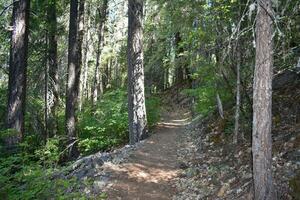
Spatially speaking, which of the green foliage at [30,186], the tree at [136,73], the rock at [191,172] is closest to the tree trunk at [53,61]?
the tree at [136,73]

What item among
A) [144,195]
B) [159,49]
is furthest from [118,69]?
[144,195]

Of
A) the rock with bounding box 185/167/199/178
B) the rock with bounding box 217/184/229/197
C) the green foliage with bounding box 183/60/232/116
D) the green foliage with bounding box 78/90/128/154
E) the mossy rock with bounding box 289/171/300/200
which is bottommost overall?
the rock with bounding box 217/184/229/197

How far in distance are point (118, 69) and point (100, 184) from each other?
101 ft

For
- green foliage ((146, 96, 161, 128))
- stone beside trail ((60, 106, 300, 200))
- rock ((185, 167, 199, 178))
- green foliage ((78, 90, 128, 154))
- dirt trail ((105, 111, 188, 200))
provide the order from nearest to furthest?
stone beside trail ((60, 106, 300, 200))
dirt trail ((105, 111, 188, 200))
rock ((185, 167, 199, 178))
green foliage ((78, 90, 128, 154))
green foliage ((146, 96, 161, 128))

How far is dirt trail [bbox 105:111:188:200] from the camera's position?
26.0ft

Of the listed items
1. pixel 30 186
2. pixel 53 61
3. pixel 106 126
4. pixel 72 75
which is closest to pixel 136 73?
pixel 72 75

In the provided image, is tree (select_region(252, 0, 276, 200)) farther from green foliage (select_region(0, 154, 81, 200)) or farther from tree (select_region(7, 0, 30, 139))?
tree (select_region(7, 0, 30, 139))

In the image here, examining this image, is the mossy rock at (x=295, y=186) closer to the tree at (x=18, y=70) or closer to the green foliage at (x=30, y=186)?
the green foliage at (x=30, y=186)

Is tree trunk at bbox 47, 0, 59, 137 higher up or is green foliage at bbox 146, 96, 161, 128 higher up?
tree trunk at bbox 47, 0, 59, 137

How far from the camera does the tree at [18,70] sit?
9.11 m

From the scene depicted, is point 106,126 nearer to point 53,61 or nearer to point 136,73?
point 136,73

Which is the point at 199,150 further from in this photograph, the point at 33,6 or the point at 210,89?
the point at 33,6

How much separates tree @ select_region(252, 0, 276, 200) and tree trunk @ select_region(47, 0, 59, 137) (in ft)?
35.7

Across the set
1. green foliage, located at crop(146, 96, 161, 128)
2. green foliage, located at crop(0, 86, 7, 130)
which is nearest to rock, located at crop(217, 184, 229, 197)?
green foliage, located at crop(146, 96, 161, 128)
